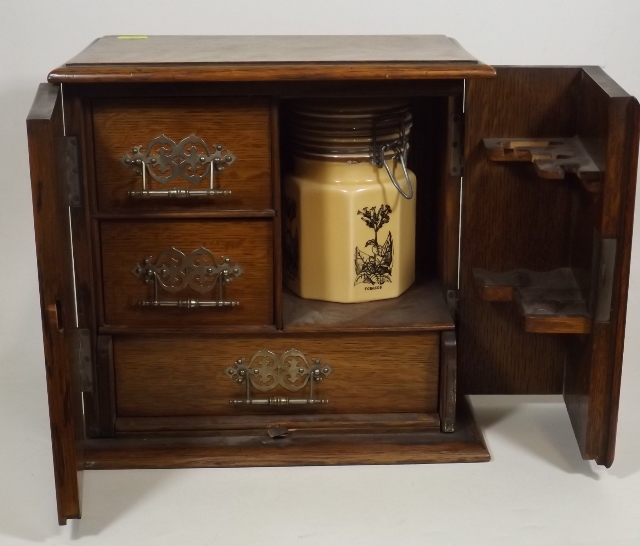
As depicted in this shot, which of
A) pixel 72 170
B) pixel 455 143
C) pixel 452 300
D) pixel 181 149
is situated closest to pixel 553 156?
pixel 455 143

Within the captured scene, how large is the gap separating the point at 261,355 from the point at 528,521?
1.60 feet

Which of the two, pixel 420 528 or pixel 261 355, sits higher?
pixel 261 355

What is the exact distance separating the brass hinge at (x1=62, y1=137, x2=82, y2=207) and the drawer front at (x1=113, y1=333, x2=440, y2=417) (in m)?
0.24

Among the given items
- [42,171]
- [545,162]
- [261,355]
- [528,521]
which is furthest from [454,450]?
[42,171]

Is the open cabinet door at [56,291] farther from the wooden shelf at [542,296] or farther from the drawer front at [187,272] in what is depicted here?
the wooden shelf at [542,296]

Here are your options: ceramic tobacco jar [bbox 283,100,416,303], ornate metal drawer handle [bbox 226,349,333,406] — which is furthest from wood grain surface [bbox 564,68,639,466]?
ornate metal drawer handle [bbox 226,349,333,406]

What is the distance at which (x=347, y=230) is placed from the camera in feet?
6.28

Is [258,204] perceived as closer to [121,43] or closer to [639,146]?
[121,43]

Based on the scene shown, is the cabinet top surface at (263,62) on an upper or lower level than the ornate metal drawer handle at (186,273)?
upper

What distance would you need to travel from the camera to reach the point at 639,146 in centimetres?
A: 170

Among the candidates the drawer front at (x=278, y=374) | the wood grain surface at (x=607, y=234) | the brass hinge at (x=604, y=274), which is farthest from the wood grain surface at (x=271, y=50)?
the drawer front at (x=278, y=374)

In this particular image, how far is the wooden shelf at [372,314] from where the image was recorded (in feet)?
6.15

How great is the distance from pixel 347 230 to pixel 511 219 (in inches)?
11.2

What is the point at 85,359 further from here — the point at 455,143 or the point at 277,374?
the point at 455,143
